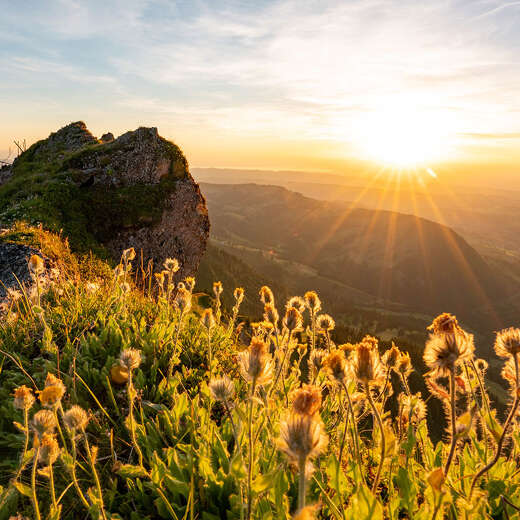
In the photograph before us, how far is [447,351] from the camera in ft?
5.94

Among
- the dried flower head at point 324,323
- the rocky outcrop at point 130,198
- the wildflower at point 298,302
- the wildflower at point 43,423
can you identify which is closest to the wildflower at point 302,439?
the wildflower at point 43,423

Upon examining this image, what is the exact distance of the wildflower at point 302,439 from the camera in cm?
140

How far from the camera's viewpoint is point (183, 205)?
2067 centimetres

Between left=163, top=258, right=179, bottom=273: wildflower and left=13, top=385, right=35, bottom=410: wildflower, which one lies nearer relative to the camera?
left=13, top=385, right=35, bottom=410: wildflower

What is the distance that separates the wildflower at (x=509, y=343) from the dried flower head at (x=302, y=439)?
1436mm

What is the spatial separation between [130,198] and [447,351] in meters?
19.2

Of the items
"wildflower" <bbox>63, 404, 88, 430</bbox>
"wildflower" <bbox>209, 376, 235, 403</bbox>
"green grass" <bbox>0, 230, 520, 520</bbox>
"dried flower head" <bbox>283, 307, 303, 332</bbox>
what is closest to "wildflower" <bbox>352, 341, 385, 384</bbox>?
"green grass" <bbox>0, 230, 520, 520</bbox>

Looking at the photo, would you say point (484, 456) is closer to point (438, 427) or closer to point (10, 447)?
point (10, 447)

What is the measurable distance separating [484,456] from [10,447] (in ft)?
15.7

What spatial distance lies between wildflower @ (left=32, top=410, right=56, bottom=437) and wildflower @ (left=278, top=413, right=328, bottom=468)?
131 centimetres

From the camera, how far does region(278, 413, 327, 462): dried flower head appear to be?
140 cm

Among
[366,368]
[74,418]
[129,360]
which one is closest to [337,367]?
[366,368]

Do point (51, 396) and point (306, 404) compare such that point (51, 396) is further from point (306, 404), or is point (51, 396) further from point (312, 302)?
point (312, 302)

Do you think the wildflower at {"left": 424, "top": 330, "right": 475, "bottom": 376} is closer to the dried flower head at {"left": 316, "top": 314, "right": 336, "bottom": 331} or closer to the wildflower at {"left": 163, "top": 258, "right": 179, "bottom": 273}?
the dried flower head at {"left": 316, "top": 314, "right": 336, "bottom": 331}
